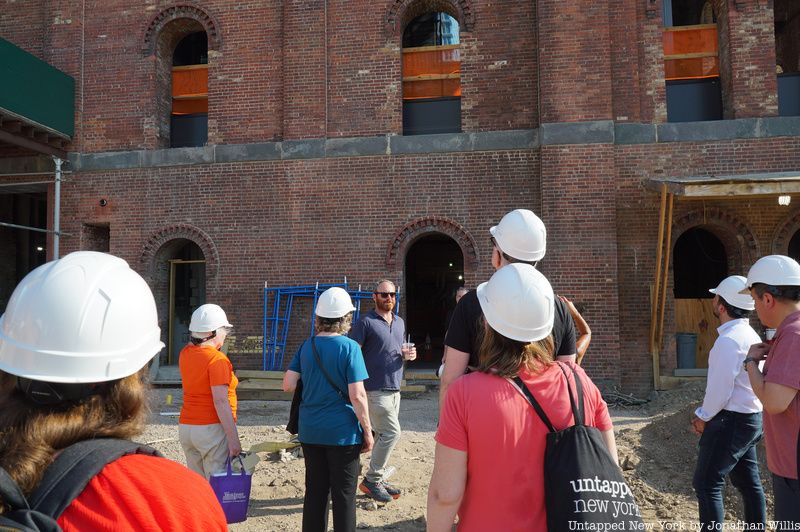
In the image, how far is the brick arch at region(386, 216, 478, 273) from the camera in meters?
11.0

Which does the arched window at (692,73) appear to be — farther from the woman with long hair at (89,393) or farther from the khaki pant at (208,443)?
the woman with long hair at (89,393)

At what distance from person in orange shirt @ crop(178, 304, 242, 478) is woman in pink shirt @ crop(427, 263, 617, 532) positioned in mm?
2354

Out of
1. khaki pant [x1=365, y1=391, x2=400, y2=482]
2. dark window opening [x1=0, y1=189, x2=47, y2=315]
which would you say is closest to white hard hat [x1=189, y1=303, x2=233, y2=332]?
khaki pant [x1=365, y1=391, x2=400, y2=482]

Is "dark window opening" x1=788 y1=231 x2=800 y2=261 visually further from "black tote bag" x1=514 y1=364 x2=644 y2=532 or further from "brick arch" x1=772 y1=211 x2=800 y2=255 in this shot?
"black tote bag" x1=514 y1=364 x2=644 y2=532

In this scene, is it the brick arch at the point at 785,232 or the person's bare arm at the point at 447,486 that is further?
the brick arch at the point at 785,232

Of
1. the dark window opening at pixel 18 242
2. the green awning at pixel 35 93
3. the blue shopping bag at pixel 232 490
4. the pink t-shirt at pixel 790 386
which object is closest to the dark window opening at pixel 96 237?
the green awning at pixel 35 93

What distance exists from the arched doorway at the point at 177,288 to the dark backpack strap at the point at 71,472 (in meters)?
11.9

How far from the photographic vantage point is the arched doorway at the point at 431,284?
57.2 feet

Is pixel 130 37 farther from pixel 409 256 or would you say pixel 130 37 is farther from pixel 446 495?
pixel 446 495

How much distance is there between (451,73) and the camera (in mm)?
11633

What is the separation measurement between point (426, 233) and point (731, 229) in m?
5.75

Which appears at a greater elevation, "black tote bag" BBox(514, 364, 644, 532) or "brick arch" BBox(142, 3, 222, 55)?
"brick arch" BBox(142, 3, 222, 55)

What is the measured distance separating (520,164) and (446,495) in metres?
9.69

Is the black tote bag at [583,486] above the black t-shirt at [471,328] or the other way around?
the other way around
